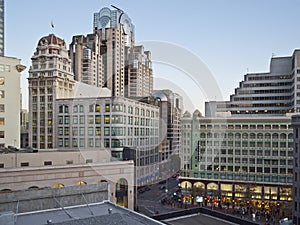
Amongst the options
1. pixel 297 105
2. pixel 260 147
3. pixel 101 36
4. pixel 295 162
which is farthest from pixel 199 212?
pixel 101 36

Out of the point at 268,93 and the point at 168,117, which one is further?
the point at 268,93

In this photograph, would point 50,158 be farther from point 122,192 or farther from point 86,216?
point 86,216

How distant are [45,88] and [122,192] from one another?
34.5 metres

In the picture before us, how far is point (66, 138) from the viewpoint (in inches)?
1876

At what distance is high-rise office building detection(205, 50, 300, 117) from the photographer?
53.1 m

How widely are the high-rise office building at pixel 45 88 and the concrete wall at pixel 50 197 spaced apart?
43.4 m

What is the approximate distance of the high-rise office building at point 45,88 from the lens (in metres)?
53.2

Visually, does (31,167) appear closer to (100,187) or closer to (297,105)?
(100,187)

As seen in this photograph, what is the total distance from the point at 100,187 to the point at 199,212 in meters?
7.41

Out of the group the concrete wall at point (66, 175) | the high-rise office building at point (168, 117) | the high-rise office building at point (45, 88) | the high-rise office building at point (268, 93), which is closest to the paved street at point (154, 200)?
the concrete wall at point (66, 175)

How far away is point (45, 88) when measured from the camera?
2127 inches

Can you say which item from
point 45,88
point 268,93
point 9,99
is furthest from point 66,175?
point 268,93

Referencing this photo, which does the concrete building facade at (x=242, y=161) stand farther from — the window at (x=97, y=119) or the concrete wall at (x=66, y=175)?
the concrete wall at (x=66, y=175)

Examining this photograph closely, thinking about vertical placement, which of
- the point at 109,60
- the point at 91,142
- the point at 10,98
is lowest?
the point at 91,142
